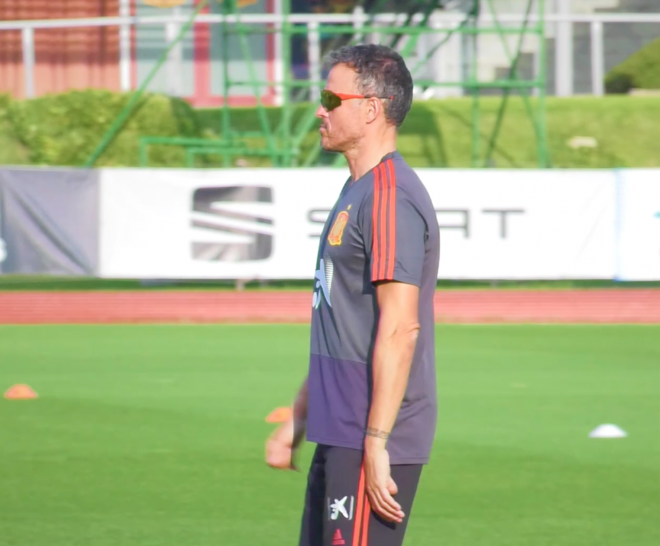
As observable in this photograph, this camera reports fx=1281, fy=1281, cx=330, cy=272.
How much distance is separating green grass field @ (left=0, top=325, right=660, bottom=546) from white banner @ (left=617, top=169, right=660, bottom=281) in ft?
11.3

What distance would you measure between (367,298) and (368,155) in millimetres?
425

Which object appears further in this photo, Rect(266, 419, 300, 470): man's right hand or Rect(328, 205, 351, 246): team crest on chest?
Rect(266, 419, 300, 470): man's right hand

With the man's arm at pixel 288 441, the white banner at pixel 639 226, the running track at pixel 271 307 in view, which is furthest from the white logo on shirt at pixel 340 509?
the white banner at pixel 639 226

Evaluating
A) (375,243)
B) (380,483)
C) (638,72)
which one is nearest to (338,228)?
(375,243)

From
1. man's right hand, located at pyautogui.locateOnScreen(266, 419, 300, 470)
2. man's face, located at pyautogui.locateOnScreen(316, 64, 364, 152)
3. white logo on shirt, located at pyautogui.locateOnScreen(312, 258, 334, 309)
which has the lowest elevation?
man's right hand, located at pyautogui.locateOnScreen(266, 419, 300, 470)

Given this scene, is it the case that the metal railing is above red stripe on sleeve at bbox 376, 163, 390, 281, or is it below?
above

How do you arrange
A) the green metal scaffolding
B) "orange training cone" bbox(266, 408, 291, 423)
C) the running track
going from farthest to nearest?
the green metal scaffolding < the running track < "orange training cone" bbox(266, 408, 291, 423)

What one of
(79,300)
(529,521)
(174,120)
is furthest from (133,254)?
(529,521)

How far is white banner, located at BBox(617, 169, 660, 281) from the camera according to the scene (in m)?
16.7

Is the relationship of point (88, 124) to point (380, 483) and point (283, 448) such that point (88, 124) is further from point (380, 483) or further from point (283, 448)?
point (380, 483)

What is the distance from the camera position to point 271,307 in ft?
53.6

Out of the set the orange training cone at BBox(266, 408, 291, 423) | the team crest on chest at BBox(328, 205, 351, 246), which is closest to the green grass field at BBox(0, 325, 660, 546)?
the orange training cone at BBox(266, 408, 291, 423)

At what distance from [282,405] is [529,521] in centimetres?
360

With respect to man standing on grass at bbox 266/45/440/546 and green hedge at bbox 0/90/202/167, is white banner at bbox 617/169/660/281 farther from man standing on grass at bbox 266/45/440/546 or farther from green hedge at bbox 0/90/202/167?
man standing on grass at bbox 266/45/440/546
